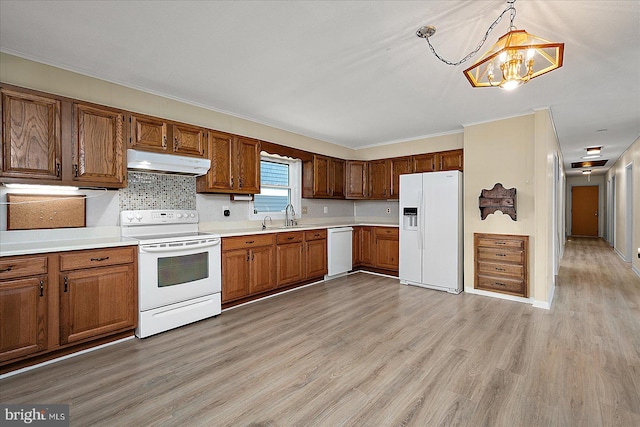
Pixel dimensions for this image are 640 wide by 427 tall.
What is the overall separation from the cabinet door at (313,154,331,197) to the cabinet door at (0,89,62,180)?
11.1 ft

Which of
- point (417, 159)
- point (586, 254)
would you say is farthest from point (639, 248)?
Result: point (417, 159)

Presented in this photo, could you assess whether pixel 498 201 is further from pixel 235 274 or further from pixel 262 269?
pixel 235 274

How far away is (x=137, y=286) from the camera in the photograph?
2859 millimetres

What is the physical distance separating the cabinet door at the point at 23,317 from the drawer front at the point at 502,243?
4.78m

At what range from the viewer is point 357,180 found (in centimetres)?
589

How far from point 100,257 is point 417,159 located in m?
4.58

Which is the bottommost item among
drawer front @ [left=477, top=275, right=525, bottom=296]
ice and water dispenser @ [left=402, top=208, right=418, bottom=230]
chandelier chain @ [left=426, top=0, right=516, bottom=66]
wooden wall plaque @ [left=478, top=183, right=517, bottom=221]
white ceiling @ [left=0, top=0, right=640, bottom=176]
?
drawer front @ [left=477, top=275, right=525, bottom=296]

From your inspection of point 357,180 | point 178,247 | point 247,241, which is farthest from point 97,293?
point 357,180

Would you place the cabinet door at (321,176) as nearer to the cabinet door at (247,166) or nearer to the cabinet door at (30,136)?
the cabinet door at (247,166)

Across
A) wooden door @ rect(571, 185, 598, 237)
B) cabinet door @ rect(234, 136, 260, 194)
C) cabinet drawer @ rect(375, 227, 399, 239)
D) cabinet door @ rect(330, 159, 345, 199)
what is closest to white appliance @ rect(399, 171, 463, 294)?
cabinet drawer @ rect(375, 227, 399, 239)

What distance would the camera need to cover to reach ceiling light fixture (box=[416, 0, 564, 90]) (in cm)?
168

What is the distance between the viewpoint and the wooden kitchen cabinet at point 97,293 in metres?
2.48

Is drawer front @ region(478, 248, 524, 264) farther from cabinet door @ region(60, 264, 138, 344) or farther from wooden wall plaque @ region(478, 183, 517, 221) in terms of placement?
cabinet door @ region(60, 264, 138, 344)

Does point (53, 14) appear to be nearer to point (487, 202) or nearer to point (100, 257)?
point (100, 257)
